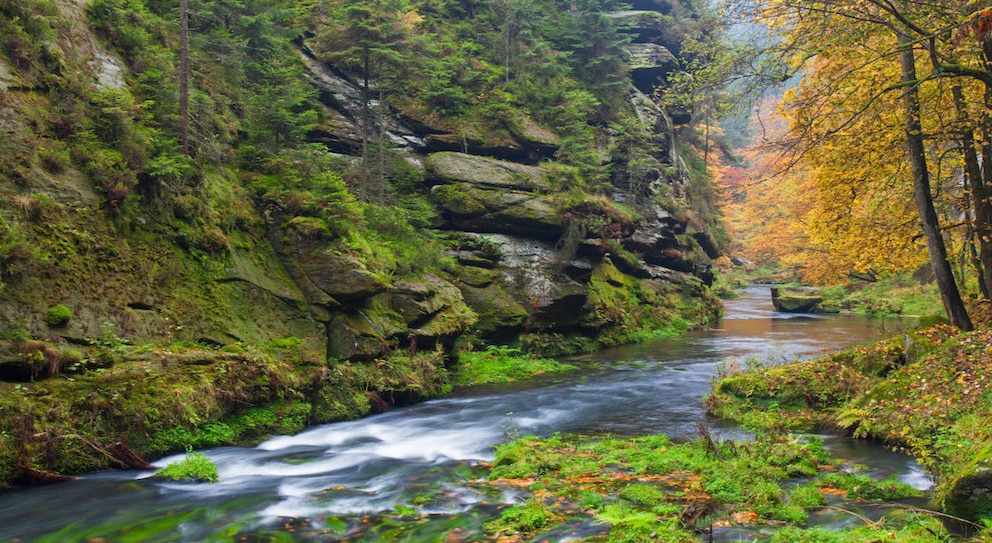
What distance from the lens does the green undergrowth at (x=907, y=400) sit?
5910 mm

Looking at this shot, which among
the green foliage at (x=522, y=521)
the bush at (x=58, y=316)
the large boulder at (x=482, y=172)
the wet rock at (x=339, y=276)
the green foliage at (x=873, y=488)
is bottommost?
the green foliage at (x=873, y=488)

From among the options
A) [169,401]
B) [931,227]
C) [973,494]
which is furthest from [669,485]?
[931,227]

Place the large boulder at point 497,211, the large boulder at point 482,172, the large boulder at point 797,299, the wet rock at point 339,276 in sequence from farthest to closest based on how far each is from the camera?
the large boulder at point 797,299 < the large boulder at point 482,172 < the large boulder at point 497,211 < the wet rock at point 339,276

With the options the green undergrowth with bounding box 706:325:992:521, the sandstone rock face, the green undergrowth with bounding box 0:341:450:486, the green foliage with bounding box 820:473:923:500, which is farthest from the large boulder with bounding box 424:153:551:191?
the green foliage with bounding box 820:473:923:500

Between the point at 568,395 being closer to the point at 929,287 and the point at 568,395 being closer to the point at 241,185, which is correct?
the point at 241,185

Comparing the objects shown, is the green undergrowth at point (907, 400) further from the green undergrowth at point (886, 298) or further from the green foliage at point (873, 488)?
the green undergrowth at point (886, 298)

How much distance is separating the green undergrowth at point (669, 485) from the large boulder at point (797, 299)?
89.5ft

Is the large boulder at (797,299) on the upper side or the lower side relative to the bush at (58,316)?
Result: lower

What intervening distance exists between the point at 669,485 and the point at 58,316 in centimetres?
886

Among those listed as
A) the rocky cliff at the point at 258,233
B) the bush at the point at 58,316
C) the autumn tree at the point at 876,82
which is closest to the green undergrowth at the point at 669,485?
the autumn tree at the point at 876,82

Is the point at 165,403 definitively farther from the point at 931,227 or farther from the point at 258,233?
the point at 931,227

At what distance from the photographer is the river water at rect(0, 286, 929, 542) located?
20.8ft

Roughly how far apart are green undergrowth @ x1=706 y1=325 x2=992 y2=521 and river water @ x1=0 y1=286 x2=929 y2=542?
0.51 m

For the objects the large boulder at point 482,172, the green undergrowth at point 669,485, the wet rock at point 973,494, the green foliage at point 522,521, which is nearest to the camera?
the wet rock at point 973,494
